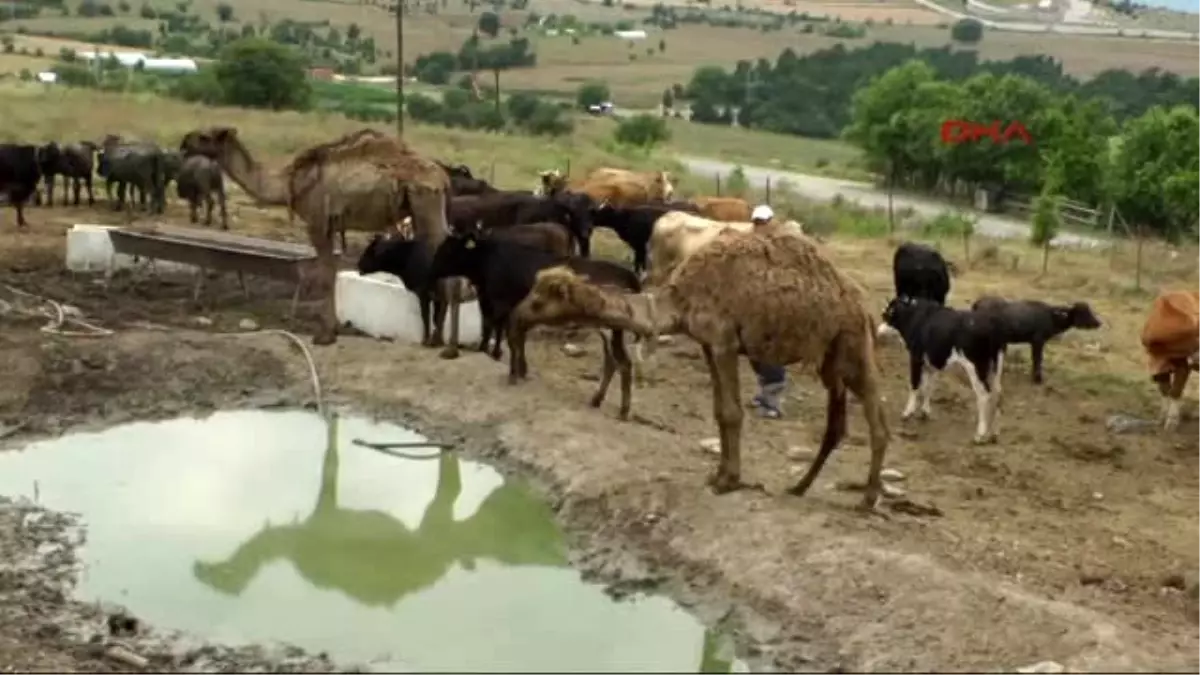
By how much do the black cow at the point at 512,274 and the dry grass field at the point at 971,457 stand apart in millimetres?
446

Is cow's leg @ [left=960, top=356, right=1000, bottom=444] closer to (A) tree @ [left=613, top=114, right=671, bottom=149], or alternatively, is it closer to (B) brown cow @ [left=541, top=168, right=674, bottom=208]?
(B) brown cow @ [left=541, top=168, right=674, bottom=208]

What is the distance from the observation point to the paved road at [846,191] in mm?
43094

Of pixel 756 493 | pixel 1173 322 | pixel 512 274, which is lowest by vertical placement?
pixel 756 493

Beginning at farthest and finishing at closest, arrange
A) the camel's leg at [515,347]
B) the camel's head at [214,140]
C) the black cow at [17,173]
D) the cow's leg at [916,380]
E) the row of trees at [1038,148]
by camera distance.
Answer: the row of trees at [1038,148], the black cow at [17,173], the camel's head at [214,140], the cow's leg at [916,380], the camel's leg at [515,347]

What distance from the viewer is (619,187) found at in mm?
23672

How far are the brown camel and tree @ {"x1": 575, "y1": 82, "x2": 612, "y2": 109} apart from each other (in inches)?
2663

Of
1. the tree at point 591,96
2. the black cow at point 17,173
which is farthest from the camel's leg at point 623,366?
the tree at point 591,96

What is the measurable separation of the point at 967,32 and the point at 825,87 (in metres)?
33.9

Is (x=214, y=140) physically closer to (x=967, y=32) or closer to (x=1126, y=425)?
(x=1126, y=425)

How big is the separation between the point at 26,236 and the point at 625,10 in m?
122

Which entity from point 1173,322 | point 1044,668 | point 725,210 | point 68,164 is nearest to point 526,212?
point 725,210

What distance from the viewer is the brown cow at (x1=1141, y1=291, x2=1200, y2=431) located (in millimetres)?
15281

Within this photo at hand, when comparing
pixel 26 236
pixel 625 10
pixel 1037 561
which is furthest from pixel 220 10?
pixel 1037 561

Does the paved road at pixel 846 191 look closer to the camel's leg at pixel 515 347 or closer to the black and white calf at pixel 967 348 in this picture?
the black and white calf at pixel 967 348
